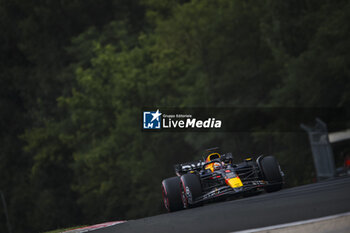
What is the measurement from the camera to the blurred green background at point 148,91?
109ft

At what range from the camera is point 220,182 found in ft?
41.4

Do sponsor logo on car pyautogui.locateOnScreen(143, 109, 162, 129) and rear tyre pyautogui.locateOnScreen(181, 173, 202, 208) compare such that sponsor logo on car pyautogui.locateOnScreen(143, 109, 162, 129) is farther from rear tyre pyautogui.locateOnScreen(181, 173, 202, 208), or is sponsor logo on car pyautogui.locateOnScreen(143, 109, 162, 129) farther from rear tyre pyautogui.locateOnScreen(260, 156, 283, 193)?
rear tyre pyautogui.locateOnScreen(181, 173, 202, 208)

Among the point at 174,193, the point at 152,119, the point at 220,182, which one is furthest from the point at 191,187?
the point at 152,119

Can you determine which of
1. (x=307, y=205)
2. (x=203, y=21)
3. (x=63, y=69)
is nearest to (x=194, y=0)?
(x=203, y=21)

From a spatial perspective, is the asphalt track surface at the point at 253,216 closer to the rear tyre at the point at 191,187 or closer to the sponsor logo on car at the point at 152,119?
the rear tyre at the point at 191,187

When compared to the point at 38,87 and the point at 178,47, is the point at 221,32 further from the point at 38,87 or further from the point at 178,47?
the point at 38,87

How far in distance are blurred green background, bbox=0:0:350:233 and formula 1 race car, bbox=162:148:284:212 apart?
17729 millimetres

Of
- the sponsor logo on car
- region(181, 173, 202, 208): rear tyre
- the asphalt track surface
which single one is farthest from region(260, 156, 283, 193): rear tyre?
the sponsor logo on car

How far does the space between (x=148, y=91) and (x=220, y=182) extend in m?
29.7

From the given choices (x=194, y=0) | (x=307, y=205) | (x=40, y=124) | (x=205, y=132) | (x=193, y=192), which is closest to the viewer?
(x=307, y=205)

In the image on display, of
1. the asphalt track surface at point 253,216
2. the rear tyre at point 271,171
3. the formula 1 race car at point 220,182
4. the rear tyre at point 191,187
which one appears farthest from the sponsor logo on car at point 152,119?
the asphalt track surface at point 253,216

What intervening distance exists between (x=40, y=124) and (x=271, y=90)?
2680 centimetres

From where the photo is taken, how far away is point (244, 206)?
10.5 m

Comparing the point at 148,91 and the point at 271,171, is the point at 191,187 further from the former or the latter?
the point at 148,91
